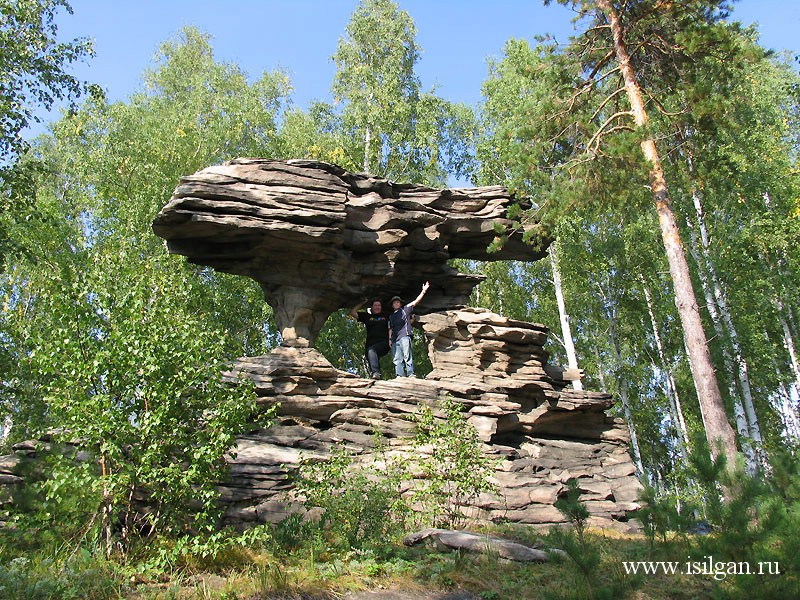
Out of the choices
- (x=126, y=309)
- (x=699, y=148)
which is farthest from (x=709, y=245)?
(x=126, y=309)

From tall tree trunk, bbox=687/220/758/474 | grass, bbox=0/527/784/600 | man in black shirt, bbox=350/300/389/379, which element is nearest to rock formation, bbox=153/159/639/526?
man in black shirt, bbox=350/300/389/379

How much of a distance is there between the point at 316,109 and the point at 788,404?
67.4 ft

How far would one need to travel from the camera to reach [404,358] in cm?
1257

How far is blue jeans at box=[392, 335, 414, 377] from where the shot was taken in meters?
12.5

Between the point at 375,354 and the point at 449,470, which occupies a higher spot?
the point at 375,354

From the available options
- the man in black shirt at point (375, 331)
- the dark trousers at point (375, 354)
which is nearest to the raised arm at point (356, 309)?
the man in black shirt at point (375, 331)

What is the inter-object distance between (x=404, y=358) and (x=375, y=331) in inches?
46.2

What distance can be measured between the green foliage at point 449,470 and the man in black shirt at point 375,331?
294 centimetres

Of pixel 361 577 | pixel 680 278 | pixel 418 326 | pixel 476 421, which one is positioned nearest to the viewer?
pixel 361 577

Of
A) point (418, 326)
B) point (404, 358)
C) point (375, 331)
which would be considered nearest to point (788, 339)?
point (418, 326)

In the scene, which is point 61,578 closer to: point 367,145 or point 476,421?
point 476,421

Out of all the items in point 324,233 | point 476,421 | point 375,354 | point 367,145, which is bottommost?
point 476,421

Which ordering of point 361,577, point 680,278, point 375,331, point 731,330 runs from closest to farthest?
point 361,577
point 680,278
point 375,331
point 731,330

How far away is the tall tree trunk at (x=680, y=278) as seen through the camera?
9141 millimetres
